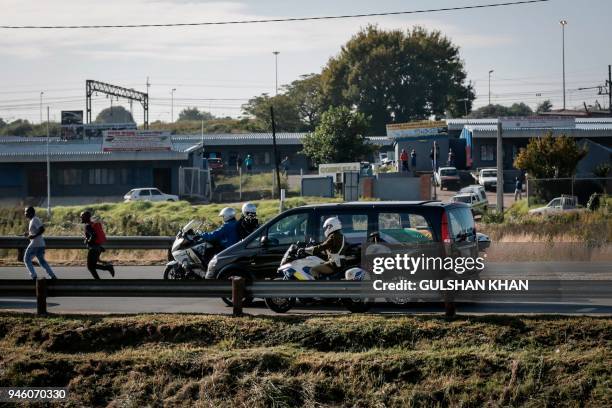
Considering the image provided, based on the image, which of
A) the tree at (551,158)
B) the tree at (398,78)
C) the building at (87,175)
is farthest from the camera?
the tree at (398,78)

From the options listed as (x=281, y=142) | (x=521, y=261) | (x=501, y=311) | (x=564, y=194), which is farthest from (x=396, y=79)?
(x=501, y=311)

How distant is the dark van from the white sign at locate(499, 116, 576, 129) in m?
52.2

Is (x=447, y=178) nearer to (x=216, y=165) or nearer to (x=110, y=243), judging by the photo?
(x=216, y=165)

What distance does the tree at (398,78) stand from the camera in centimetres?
10244

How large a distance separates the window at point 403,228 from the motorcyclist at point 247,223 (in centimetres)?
327

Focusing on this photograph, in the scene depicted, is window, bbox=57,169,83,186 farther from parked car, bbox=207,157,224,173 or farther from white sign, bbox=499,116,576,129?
white sign, bbox=499,116,576,129

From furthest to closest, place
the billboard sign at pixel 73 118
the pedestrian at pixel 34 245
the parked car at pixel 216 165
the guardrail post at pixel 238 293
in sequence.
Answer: the billboard sign at pixel 73 118, the parked car at pixel 216 165, the pedestrian at pixel 34 245, the guardrail post at pixel 238 293

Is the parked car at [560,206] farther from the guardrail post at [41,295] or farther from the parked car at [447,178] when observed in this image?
the guardrail post at [41,295]

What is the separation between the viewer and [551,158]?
47312 mm

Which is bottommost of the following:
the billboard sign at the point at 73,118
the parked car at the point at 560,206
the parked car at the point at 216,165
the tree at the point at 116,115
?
the parked car at the point at 560,206

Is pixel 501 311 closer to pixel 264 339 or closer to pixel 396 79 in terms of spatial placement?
pixel 264 339

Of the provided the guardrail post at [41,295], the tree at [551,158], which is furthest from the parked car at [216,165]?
the guardrail post at [41,295]

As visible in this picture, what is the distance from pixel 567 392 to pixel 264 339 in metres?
4.33

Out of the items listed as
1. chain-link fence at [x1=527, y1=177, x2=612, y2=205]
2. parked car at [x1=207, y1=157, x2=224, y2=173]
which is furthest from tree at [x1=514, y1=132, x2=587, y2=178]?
parked car at [x1=207, y1=157, x2=224, y2=173]
